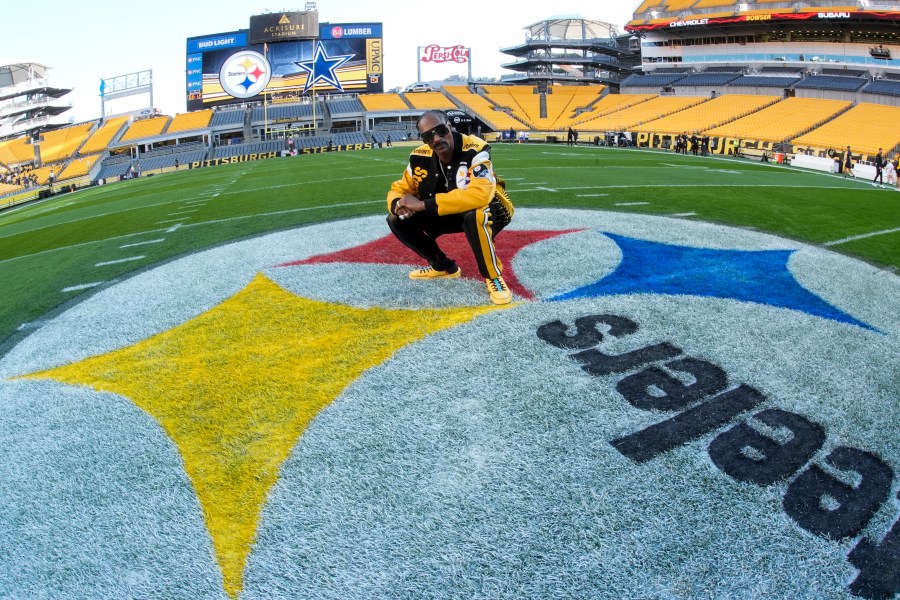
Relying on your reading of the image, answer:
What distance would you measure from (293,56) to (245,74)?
5204 millimetres

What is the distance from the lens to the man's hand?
427 cm

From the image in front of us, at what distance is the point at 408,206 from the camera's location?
4.32m

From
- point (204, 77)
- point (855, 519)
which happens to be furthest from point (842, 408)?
point (204, 77)

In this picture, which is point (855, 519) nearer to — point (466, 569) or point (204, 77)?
point (466, 569)

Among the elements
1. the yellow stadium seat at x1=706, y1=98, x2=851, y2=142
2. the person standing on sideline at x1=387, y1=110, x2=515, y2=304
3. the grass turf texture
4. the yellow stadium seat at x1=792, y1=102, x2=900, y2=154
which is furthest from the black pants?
the yellow stadium seat at x1=706, y1=98, x2=851, y2=142

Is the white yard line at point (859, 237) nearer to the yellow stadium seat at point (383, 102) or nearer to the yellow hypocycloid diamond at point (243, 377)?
the yellow hypocycloid diamond at point (243, 377)

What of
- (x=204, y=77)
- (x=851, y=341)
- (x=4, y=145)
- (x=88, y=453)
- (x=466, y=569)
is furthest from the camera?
(x=4, y=145)

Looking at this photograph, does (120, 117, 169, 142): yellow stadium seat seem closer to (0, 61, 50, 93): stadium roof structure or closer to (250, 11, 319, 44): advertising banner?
(250, 11, 319, 44): advertising banner

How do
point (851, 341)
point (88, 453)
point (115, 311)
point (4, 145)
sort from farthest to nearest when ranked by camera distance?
point (4, 145)
point (115, 311)
point (851, 341)
point (88, 453)

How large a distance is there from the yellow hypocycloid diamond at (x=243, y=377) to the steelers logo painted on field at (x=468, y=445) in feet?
0.05

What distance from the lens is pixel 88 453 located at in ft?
8.91

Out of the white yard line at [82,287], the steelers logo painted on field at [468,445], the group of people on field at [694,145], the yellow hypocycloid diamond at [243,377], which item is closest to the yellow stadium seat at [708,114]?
the group of people on field at [694,145]

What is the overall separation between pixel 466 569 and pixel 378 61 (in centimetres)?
5583

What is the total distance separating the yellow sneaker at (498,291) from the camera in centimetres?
427
